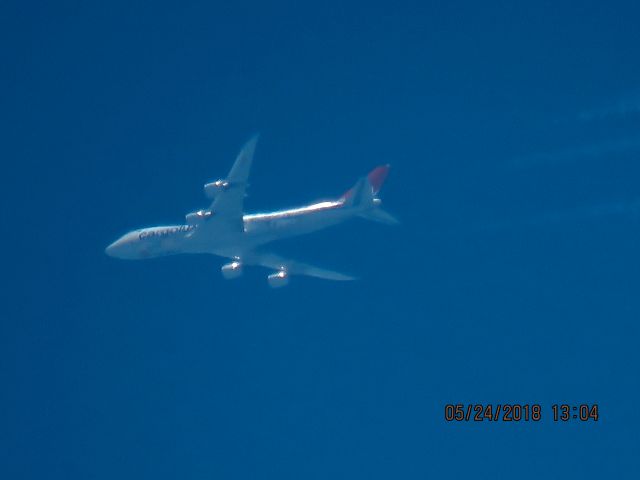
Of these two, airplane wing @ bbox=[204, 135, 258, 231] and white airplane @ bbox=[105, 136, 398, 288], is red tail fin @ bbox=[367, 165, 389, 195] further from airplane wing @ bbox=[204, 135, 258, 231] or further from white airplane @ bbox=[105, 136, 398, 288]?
airplane wing @ bbox=[204, 135, 258, 231]

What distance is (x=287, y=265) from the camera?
59.4 metres

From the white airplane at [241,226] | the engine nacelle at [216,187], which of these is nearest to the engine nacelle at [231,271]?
the white airplane at [241,226]

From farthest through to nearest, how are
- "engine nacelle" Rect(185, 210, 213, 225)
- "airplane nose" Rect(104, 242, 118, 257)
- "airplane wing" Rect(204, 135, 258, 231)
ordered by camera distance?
"airplane nose" Rect(104, 242, 118, 257) → "engine nacelle" Rect(185, 210, 213, 225) → "airplane wing" Rect(204, 135, 258, 231)

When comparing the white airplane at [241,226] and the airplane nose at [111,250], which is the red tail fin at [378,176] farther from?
the airplane nose at [111,250]

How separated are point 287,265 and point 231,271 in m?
3.68

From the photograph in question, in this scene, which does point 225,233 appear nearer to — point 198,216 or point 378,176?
point 198,216

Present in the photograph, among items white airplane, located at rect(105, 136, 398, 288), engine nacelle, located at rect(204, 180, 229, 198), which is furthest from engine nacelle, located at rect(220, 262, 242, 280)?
engine nacelle, located at rect(204, 180, 229, 198)

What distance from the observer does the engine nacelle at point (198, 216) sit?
5547 centimetres

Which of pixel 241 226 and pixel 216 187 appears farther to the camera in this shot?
pixel 241 226

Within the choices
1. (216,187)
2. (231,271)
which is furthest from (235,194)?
(231,271)

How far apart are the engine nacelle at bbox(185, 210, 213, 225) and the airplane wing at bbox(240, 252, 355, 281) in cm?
509

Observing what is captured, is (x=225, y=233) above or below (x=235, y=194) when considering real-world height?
below

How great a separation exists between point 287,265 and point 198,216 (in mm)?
7238

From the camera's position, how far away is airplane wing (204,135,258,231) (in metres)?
53.1
